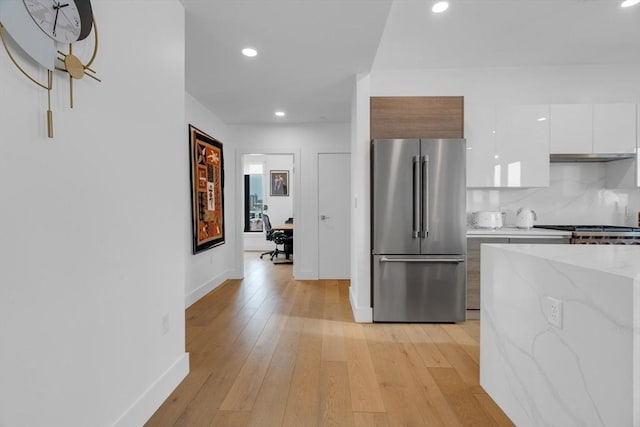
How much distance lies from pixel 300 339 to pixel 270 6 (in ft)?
8.30

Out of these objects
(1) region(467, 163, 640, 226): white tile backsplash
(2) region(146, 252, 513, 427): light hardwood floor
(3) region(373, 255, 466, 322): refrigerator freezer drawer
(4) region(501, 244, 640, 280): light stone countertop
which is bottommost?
(2) region(146, 252, 513, 427): light hardwood floor

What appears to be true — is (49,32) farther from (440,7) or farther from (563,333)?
(440,7)

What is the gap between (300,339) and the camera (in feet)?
8.90

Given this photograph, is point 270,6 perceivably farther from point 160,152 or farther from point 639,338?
point 639,338

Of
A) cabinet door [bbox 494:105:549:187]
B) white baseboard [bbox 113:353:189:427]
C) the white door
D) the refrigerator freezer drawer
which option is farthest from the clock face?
the white door

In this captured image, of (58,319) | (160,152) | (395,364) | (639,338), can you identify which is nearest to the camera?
(639,338)

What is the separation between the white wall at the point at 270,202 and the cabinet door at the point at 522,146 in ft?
17.8

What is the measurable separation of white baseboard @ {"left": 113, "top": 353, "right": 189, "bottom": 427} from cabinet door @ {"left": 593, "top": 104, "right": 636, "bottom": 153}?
4244 mm

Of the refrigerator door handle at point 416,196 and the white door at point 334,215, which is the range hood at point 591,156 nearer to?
the refrigerator door handle at point 416,196

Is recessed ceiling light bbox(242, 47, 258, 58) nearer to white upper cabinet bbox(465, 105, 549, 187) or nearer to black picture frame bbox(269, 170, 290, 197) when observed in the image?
white upper cabinet bbox(465, 105, 549, 187)

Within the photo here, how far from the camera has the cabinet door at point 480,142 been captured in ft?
10.7

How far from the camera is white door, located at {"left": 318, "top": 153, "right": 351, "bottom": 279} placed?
4945mm

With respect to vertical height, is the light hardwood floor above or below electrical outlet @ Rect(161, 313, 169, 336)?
below

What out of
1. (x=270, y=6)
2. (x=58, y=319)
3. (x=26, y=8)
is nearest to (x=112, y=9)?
(x=26, y=8)
